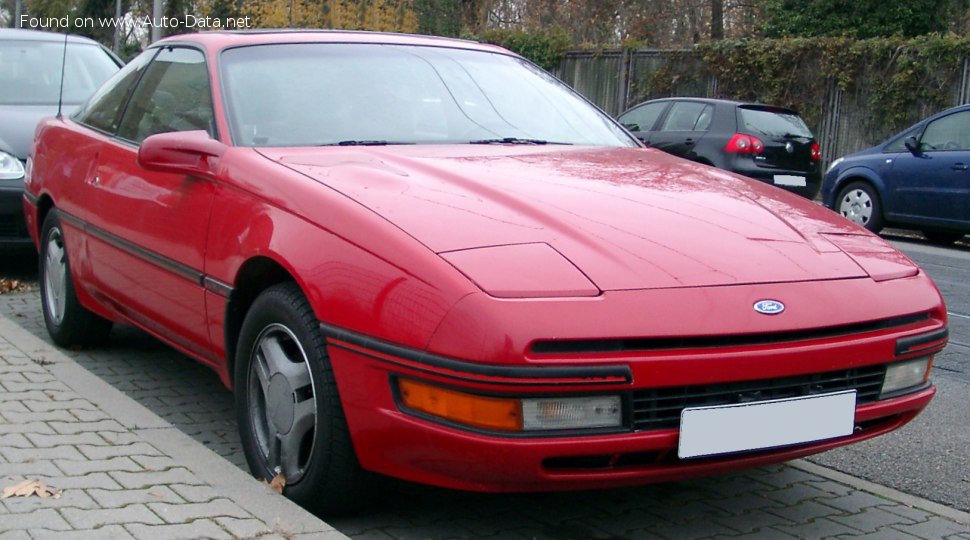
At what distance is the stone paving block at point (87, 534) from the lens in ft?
9.91

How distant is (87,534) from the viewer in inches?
120

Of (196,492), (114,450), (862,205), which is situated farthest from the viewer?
(862,205)

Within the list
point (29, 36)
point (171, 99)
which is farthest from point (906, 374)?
point (29, 36)

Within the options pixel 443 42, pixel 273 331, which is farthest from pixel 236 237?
pixel 443 42

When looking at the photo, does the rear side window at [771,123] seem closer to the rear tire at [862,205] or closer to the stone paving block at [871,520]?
the rear tire at [862,205]

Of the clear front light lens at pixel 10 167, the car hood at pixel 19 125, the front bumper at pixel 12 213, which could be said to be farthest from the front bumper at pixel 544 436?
the car hood at pixel 19 125

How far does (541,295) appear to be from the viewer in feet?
10.1

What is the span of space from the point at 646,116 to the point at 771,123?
179cm

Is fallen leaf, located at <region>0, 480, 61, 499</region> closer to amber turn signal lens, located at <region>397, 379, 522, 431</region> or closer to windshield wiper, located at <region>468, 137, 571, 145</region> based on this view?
amber turn signal lens, located at <region>397, 379, 522, 431</region>

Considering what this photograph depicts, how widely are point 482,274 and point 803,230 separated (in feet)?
4.11

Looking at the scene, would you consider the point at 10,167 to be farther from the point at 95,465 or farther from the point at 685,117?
A: the point at 685,117

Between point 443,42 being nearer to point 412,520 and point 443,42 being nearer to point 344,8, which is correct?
point 412,520

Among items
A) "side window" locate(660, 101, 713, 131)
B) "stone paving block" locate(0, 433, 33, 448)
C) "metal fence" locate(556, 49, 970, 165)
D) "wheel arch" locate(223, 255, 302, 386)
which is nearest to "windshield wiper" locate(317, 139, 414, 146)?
"wheel arch" locate(223, 255, 302, 386)

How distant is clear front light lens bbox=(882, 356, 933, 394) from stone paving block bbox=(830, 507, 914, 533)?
0.49 metres
